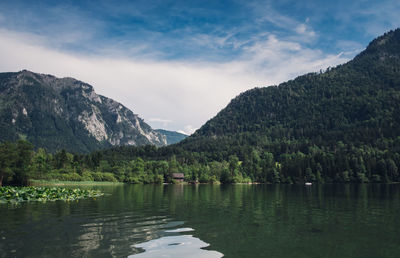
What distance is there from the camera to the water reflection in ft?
63.8

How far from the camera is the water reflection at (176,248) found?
19438 mm

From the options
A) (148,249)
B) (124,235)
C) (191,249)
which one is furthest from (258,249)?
(124,235)

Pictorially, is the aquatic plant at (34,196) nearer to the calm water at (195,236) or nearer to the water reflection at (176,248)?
the calm water at (195,236)

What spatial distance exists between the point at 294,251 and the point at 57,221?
23.8 meters

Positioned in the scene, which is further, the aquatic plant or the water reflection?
the aquatic plant

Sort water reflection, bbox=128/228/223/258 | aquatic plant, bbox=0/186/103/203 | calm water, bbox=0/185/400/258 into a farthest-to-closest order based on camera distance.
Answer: aquatic plant, bbox=0/186/103/203 < calm water, bbox=0/185/400/258 < water reflection, bbox=128/228/223/258

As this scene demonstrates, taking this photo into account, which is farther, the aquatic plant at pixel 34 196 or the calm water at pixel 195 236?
the aquatic plant at pixel 34 196

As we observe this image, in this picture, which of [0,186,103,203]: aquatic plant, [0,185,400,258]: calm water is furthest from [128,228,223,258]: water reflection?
[0,186,103,203]: aquatic plant

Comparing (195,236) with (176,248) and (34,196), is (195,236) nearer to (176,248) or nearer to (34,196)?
(176,248)

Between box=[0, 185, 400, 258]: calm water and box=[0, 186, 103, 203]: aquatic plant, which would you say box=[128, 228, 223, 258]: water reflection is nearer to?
box=[0, 185, 400, 258]: calm water

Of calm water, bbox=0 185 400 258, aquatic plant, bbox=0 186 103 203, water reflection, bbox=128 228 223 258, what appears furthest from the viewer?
aquatic plant, bbox=0 186 103 203

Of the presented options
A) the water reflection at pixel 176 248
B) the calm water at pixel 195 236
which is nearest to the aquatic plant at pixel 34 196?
the calm water at pixel 195 236

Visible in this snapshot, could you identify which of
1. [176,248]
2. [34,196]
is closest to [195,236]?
[176,248]

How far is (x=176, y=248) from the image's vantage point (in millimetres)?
21203
